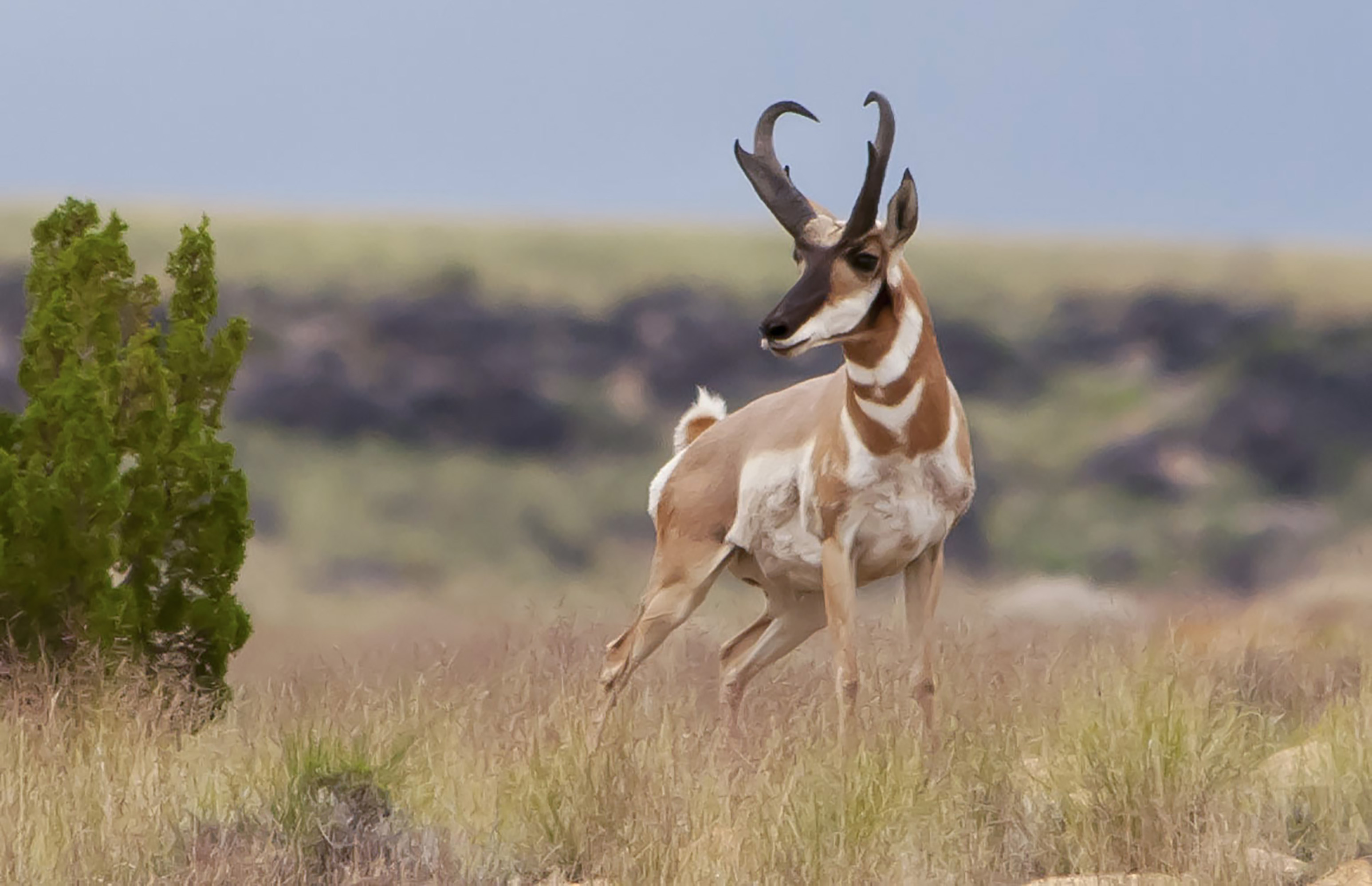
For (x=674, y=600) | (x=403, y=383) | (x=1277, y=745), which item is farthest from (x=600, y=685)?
(x=403, y=383)

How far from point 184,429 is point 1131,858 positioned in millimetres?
5415

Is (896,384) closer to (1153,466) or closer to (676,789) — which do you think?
(676,789)

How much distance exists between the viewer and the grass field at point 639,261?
43.3 meters

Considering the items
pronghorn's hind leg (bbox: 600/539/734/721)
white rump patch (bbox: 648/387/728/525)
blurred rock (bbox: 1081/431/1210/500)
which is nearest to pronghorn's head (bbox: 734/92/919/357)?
pronghorn's hind leg (bbox: 600/539/734/721)

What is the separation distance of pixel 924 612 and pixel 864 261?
167 centimetres

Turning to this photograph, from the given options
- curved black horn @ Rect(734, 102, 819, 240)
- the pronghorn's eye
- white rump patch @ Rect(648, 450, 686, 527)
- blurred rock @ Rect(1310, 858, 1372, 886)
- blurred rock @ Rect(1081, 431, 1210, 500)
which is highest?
curved black horn @ Rect(734, 102, 819, 240)

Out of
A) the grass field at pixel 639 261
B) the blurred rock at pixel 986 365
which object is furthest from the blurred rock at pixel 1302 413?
the blurred rock at pixel 986 365

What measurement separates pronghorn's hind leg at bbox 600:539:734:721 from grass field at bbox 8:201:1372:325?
3401cm

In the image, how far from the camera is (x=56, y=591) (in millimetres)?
9125

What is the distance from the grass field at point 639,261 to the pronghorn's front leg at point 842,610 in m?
34.8

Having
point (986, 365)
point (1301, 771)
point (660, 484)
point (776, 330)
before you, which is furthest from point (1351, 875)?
point (986, 365)

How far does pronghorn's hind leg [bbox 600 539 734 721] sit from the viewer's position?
8.84 metres

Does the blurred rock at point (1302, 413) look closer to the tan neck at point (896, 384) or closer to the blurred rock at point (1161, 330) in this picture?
the blurred rock at point (1161, 330)

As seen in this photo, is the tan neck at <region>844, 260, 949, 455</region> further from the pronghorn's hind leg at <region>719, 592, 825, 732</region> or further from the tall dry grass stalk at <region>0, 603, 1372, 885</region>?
the pronghorn's hind leg at <region>719, 592, 825, 732</region>
